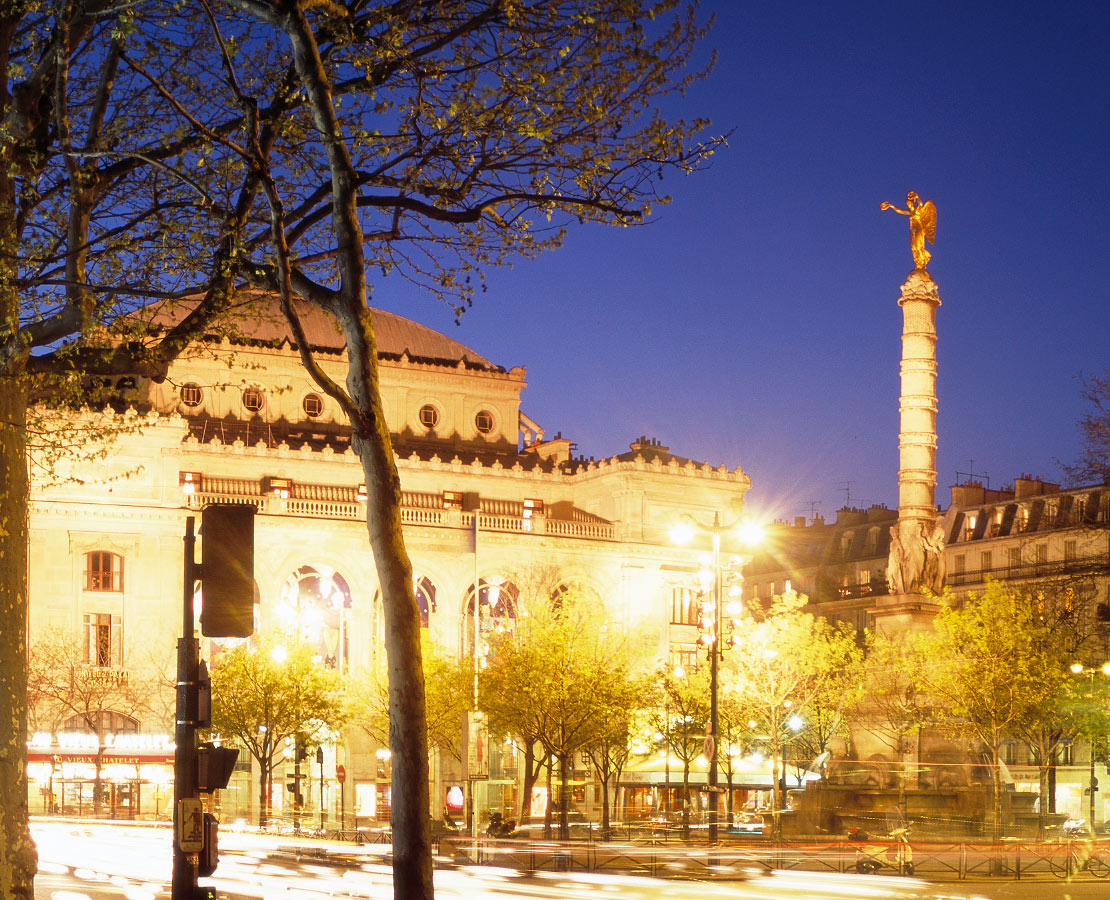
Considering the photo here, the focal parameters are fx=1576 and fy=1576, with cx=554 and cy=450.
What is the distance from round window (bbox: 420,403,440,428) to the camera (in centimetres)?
8869

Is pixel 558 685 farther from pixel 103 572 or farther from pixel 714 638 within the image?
pixel 103 572

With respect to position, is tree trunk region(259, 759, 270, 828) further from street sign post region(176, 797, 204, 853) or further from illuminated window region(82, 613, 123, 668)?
street sign post region(176, 797, 204, 853)

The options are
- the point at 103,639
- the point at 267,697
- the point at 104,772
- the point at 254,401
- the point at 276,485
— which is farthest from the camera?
the point at 254,401

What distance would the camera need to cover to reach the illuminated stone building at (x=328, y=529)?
67750mm

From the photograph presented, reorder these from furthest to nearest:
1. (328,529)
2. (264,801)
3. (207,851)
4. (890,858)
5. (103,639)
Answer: (328,529) < (103,639) < (264,801) < (890,858) < (207,851)

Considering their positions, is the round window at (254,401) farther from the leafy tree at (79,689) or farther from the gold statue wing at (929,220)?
the gold statue wing at (929,220)

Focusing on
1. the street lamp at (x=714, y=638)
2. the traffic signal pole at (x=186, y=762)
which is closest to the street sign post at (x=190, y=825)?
the traffic signal pole at (x=186, y=762)

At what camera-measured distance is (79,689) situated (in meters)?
65.4

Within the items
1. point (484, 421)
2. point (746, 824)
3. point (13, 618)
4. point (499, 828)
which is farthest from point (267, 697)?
point (13, 618)

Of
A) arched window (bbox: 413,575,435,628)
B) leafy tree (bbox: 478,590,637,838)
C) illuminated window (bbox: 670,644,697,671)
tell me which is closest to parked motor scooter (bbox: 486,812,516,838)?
leafy tree (bbox: 478,590,637,838)

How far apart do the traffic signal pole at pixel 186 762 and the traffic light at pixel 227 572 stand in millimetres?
220

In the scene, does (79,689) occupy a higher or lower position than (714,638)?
lower

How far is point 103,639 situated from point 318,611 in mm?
10923

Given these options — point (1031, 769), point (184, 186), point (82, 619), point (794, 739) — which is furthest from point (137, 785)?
point (184, 186)
